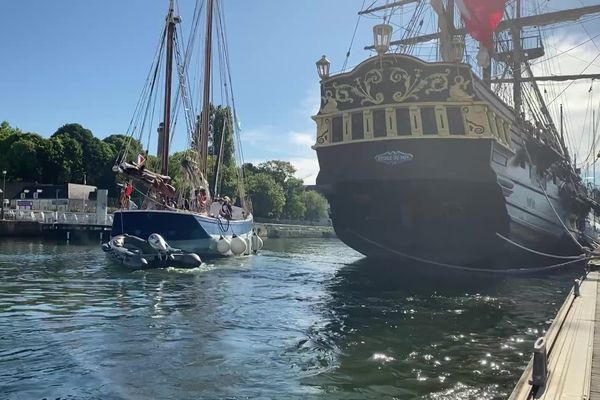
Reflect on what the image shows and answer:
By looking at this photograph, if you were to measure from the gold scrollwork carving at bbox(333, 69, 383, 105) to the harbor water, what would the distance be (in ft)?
21.5

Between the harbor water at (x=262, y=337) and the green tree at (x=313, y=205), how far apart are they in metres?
79.8

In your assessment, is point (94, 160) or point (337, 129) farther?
point (94, 160)

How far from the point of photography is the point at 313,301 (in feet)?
45.3

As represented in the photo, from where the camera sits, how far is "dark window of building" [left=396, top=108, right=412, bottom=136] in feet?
61.3

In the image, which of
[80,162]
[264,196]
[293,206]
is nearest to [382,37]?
[264,196]

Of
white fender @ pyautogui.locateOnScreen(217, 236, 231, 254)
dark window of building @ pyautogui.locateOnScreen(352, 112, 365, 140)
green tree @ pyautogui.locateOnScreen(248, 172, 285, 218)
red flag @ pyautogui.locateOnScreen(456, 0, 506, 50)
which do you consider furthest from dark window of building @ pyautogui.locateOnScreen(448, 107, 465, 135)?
green tree @ pyautogui.locateOnScreen(248, 172, 285, 218)

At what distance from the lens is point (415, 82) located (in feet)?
61.1

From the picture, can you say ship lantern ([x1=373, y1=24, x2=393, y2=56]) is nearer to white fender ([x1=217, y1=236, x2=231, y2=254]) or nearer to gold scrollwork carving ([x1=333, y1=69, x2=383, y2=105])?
gold scrollwork carving ([x1=333, y1=69, x2=383, y2=105])

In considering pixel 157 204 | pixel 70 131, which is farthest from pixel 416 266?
pixel 70 131

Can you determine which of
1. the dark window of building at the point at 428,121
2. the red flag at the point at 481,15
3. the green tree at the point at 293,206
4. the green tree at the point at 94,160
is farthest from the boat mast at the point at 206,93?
the green tree at the point at 293,206

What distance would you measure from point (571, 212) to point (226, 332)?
25.4 m

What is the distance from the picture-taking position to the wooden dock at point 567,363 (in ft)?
16.1

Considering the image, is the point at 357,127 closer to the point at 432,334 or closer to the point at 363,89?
the point at 363,89

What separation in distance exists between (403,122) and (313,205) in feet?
267
